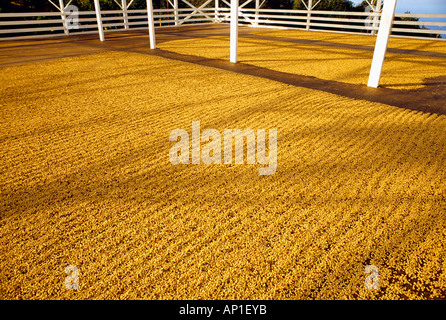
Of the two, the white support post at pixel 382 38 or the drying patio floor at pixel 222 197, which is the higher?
the white support post at pixel 382 38

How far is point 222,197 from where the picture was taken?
105 inches

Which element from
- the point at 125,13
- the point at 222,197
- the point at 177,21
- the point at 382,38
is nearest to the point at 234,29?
the point at 382,38

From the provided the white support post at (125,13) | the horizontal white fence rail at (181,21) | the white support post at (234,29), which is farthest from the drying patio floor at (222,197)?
the white support post at (125,13)

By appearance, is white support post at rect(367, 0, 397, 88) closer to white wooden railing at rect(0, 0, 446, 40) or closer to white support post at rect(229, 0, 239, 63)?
white support post at rect(229, 0, 239, 63)

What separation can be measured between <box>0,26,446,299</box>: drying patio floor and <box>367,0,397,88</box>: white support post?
0.50 metres

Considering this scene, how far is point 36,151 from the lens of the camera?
3473 millimetres

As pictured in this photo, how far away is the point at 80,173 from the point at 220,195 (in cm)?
146

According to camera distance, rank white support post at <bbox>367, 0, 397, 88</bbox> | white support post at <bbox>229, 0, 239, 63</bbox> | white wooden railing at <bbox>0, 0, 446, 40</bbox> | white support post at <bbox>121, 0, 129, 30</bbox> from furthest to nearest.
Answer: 1. white support post at <bbox>121, 0, 129, 30</bbox>
2. white wooden railing at <bbox>0, 0, 446, 40</bbox>
3. white support post at <bbox>229, 0, 239, 63</bbox>
4. white support post at <bbox>367, 0, 397, 88</bbox>

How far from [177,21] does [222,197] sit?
721 inches

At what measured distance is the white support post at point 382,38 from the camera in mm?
5516

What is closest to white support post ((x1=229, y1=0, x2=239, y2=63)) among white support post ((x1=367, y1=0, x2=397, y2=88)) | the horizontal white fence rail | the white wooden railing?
white support post ((x1=367, y1=0, x2=397, y2=88))

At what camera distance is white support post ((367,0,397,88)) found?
5.52 m

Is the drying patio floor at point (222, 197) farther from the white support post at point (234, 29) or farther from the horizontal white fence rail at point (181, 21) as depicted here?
the horizontal white fence rail at point (181, 21)
